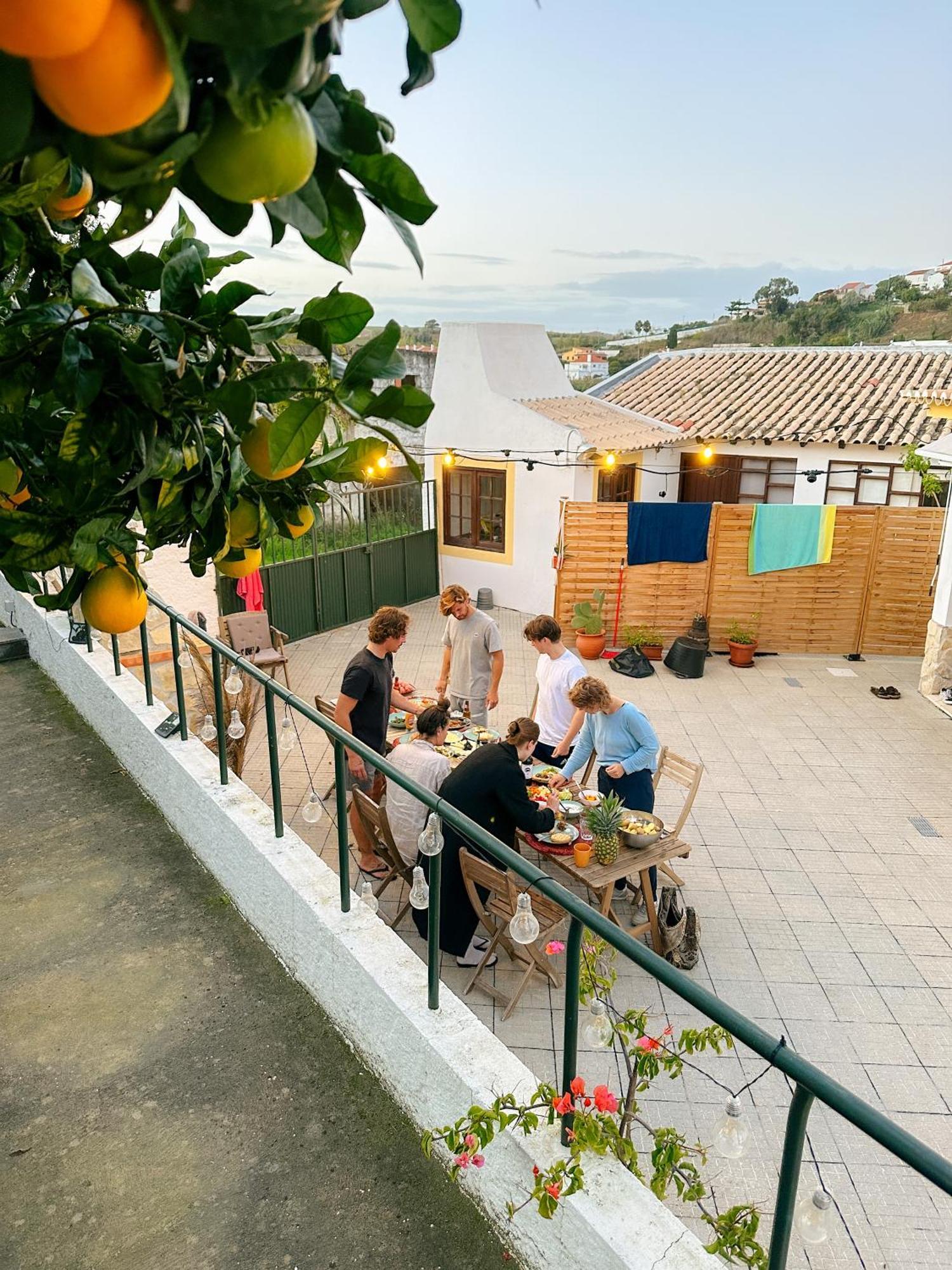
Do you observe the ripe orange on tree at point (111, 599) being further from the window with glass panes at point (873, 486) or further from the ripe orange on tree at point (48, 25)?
the window with glass panes at point (873, 486)

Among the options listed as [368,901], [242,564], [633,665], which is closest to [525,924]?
[368,901]

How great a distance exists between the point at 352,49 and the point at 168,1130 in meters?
2.78

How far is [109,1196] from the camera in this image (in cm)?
234

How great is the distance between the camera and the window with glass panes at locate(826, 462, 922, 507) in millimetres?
15016

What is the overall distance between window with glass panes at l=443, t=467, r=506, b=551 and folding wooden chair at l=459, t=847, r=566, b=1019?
31.4ft

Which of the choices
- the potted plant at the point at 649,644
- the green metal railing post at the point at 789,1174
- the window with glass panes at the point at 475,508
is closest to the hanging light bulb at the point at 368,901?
the green metal railing post at the point at 789,1174

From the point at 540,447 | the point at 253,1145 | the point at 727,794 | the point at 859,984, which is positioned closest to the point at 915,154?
the point at 540,447

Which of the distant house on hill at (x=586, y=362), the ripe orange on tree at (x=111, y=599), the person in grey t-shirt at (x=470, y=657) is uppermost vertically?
the distant house on hill at (x=586, y=362)

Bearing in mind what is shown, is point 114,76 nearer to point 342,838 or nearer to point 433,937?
point 433,937

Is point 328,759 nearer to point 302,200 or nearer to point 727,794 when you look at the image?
point 727,794

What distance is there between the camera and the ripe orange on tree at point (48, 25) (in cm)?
38

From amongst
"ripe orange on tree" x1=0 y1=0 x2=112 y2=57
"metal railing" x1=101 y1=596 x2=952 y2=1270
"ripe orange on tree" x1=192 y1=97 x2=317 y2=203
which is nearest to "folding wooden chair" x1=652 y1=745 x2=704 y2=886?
"metal railing" x1=101 y1=596 x2=952 y2=1270

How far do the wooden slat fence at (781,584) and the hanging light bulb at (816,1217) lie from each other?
10411 mm

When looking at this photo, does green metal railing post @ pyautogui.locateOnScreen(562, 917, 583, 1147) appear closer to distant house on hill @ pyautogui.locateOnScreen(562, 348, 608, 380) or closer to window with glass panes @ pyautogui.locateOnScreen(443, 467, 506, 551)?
window with glass panes @ pyautogui.locateOnScreen(443, 467, 506, 551)
